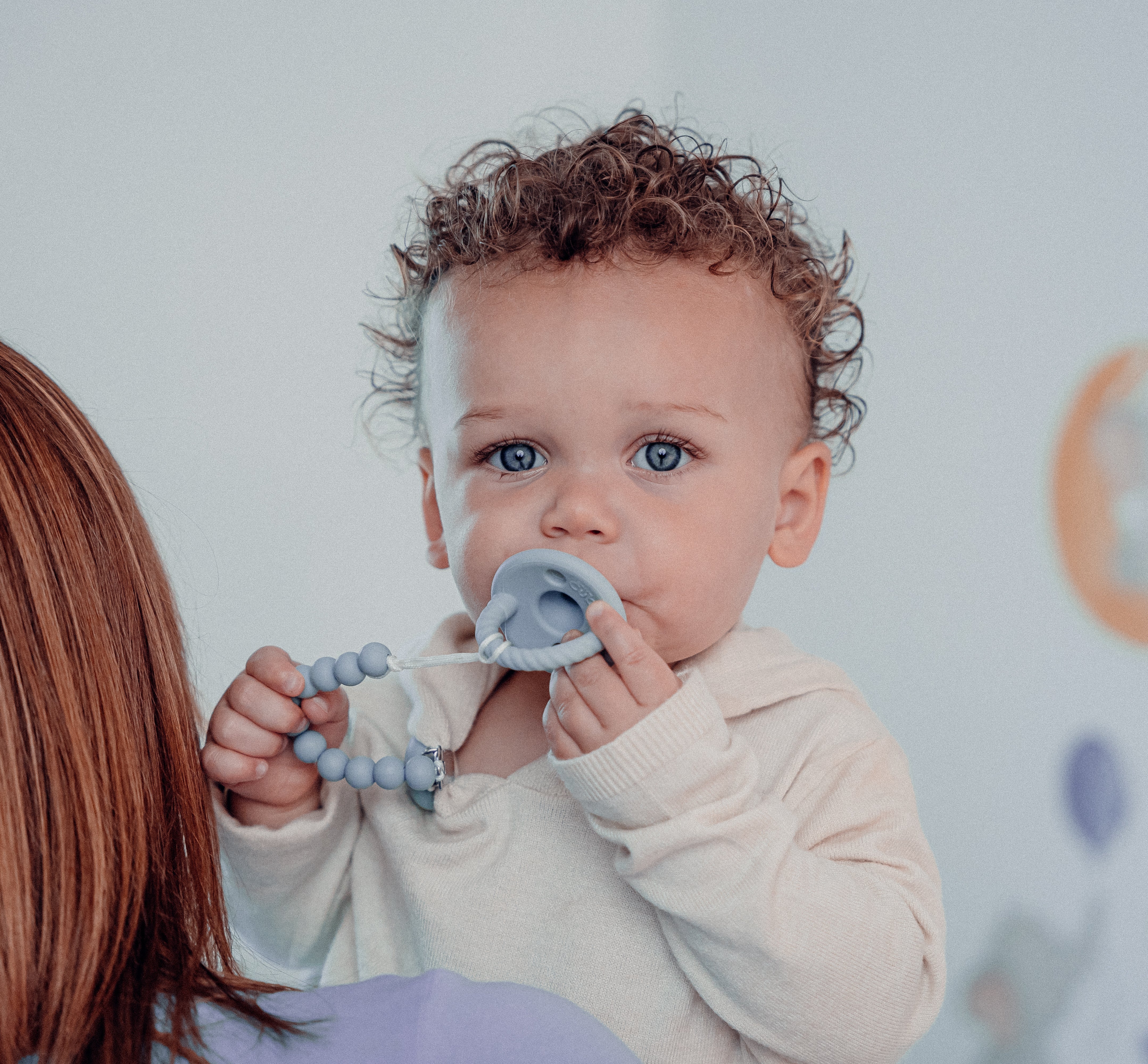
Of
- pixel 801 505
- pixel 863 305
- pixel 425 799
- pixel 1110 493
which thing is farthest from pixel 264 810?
pixel 863 305

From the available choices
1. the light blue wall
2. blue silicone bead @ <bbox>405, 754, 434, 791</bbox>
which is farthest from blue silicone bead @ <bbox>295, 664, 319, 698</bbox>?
the light blue wall

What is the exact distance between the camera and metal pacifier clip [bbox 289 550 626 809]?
0.81m

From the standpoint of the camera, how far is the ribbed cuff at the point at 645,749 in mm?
767

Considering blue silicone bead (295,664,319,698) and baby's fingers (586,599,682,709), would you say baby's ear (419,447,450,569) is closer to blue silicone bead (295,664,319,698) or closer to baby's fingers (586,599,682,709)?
blue silicone bead (295,664,319,698)

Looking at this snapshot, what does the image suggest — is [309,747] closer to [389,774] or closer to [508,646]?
[389,774]

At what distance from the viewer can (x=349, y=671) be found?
2.93 feet

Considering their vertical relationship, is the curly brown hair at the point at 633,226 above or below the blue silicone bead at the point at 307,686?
above

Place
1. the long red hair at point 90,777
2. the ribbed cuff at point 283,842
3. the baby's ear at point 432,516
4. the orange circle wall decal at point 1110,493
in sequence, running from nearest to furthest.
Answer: the long red hair at point 90,777 → the ribbed cuff at point 283,842 → the baby's ear at point 432,516 → the orange circle wall decal at point 1110,493

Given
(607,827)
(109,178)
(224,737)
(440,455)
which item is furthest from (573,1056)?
(109,178)

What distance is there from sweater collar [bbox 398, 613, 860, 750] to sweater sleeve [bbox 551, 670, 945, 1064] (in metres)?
0.09

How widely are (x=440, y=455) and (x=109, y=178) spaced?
700 millimetres

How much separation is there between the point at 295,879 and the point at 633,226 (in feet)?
2.17

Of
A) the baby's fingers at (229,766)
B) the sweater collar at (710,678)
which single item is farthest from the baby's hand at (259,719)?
the sweater collar at (710,678)

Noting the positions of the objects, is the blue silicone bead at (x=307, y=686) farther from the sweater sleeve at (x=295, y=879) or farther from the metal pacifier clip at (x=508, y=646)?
the sweater sleeve at (x=295, y=879)
